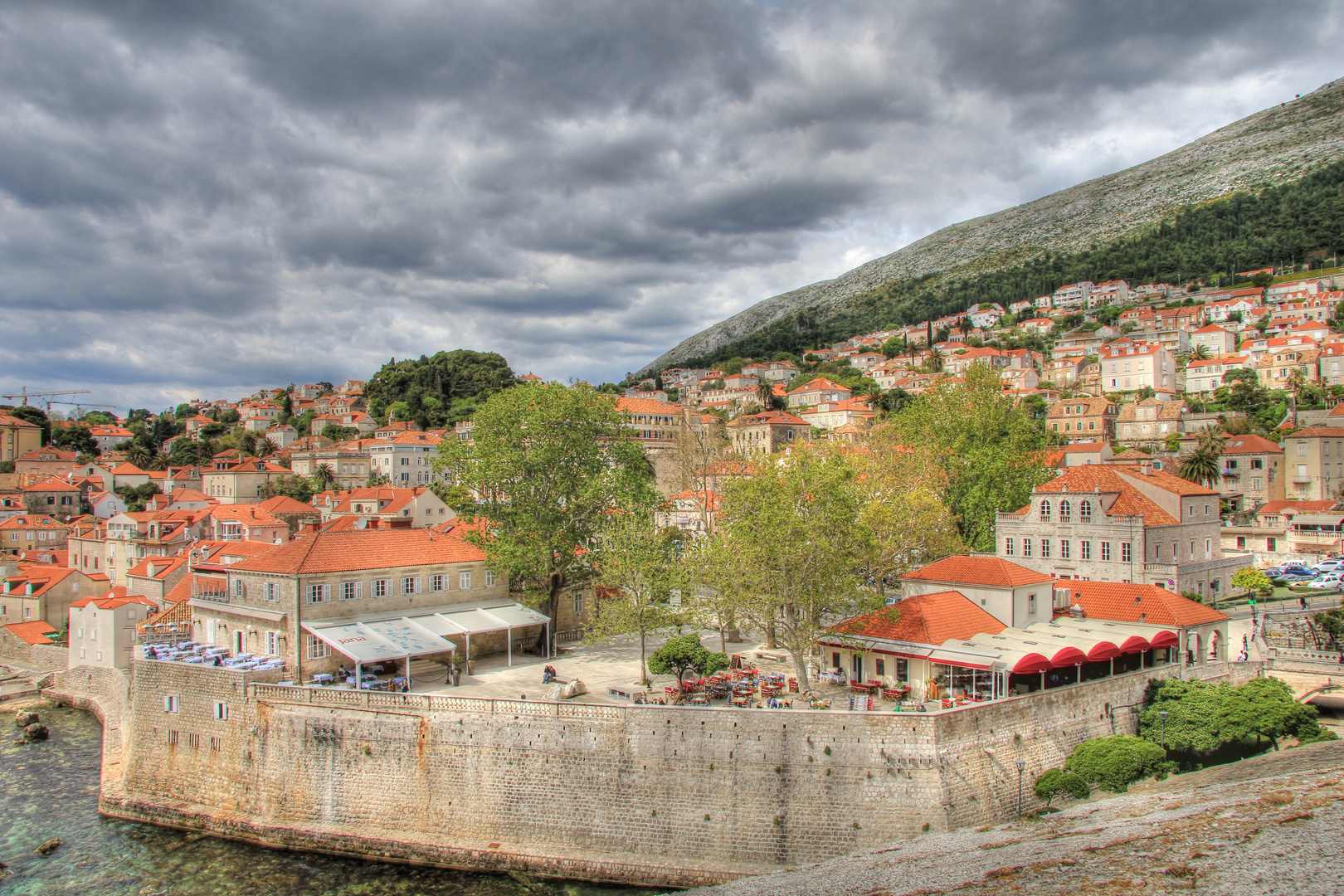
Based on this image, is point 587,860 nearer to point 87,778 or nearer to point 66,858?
point 66,858

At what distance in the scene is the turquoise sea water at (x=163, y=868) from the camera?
792 inches

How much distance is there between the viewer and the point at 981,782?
20.2 metres

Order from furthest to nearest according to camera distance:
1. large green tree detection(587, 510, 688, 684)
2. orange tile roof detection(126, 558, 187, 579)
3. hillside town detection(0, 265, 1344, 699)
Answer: orange tile roof detection(126, 558, 187, 579) → hillside town detection(0, 265, 1344, 699) → large green tree detection(587, 510, 688, 684)

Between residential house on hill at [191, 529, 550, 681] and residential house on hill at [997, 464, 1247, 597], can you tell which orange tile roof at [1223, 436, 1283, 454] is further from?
residential house on hill at [191, 529, 550, 681]

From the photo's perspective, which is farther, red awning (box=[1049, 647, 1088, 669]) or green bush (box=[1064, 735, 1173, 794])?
red awning (box=[1049, 647, 1088, 669])

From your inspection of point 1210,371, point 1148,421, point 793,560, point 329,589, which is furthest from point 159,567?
point 1210,371

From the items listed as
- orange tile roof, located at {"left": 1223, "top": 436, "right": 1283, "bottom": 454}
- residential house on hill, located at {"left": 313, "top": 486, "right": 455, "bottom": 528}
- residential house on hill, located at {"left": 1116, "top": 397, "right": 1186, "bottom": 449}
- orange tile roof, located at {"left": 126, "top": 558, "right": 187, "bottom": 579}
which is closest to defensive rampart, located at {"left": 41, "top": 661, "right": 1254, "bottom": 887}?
residential house on hill, located at {"left": 313, "top": 486, "right": 455, "bottom": 528}

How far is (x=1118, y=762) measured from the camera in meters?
21.2

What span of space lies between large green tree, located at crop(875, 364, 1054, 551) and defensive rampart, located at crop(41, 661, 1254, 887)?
2014 centimetres

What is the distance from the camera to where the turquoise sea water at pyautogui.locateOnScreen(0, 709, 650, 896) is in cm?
2012

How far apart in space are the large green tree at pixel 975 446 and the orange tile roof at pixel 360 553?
84.0 ft

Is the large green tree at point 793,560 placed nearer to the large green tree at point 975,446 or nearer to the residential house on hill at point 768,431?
the large green tree at point 975,446

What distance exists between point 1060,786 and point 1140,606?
11.0 m

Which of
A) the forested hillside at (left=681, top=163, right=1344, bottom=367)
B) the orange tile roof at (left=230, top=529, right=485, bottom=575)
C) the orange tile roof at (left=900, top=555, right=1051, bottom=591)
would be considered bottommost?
the orange tile roof at (left=900, top=555, right=1051, bottom=591)
